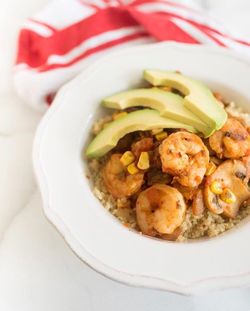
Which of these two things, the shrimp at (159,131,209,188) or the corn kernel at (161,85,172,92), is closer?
the shrimp at (159,131,209,188)

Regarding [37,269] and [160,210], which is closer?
[160,210]

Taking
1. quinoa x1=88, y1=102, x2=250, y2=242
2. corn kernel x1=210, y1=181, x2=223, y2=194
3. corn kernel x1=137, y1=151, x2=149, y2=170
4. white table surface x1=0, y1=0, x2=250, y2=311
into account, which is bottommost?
white table surface x1=0, y1=0, x2=250, y2=311

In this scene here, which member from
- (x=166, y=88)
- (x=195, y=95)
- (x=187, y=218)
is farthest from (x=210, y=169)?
(x=166, y=88)

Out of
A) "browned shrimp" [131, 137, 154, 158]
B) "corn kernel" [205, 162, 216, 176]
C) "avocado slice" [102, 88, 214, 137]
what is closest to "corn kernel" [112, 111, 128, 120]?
"avocado slice" [102, 88, 214, 137]

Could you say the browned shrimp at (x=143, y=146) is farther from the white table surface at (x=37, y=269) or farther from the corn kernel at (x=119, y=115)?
the white table surface at (x=37, y=269)

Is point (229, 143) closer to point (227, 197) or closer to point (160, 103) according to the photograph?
point (227, 197)

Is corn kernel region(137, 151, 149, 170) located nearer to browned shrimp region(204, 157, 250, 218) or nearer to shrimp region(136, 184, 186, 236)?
shrimp region(136, 184, 186, 236)
